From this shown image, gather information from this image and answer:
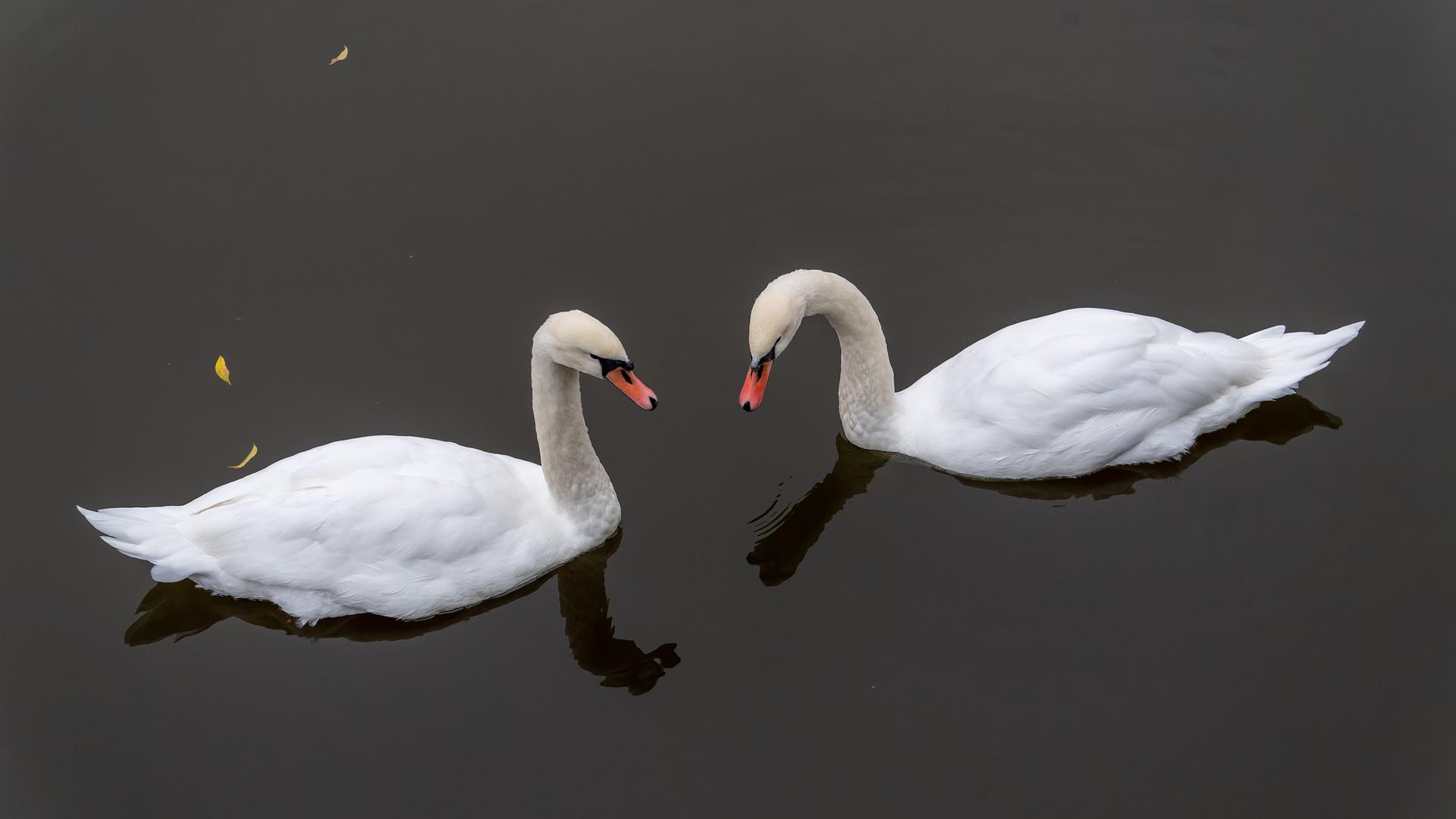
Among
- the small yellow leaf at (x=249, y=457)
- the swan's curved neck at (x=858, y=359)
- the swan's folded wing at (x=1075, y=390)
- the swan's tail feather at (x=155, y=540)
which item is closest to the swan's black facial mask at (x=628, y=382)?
the swan's curved neck at (x=858, y=359)

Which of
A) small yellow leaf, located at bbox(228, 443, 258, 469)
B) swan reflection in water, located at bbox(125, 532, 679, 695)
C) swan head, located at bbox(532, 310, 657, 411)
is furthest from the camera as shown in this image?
small yellow leaf, located at bbox(228, 443, 258, 469)

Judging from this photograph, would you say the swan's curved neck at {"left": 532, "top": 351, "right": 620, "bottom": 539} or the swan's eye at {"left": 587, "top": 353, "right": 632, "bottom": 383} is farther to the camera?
the swan's curved neck at {"left": 532, "top": 351, "right": 620, "bottom": 539}

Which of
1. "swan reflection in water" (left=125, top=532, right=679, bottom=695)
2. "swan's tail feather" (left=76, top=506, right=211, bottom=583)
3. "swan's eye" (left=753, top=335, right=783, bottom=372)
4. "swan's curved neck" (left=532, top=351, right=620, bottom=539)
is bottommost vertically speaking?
"swan reflection in water" (left=125, top=532, right=679, bottom=695)

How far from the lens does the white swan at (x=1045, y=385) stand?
8828 millimetres

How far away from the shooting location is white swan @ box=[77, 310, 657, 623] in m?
8.12

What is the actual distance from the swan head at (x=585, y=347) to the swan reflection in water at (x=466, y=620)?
154cm

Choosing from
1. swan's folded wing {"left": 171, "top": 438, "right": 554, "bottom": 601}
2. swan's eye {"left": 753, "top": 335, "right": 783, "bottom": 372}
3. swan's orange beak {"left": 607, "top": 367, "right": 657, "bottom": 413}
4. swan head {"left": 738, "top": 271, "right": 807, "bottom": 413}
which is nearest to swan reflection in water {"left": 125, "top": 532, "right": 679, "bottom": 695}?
swan's folded wing {"left": 171, "top": 438, "right": 554, "bottom": 601}

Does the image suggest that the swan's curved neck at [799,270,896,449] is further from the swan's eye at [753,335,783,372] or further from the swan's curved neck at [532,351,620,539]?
the swan's curved neck at [532,351,620,539]

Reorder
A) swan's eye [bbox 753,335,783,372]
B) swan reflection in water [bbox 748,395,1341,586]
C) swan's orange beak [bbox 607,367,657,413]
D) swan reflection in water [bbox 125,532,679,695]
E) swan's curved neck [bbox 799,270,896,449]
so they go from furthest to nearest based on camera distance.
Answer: swan reflection in water [bbox 748,395,1341,586] < swan's curved neck [bbox 799,270,896,449] < swan's eye [bbox 753,335,783,372] < swan reflection in water [bbox 125,532,679,695] < swan's orange beak [bbox 607,367,657,413]

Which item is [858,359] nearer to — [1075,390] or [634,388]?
[1075,390]

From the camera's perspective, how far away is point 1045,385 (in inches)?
348

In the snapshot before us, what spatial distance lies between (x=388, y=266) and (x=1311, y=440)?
25.0ft

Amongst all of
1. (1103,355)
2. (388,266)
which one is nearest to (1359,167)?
(1103,355)

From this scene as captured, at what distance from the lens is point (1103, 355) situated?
29.2ft
